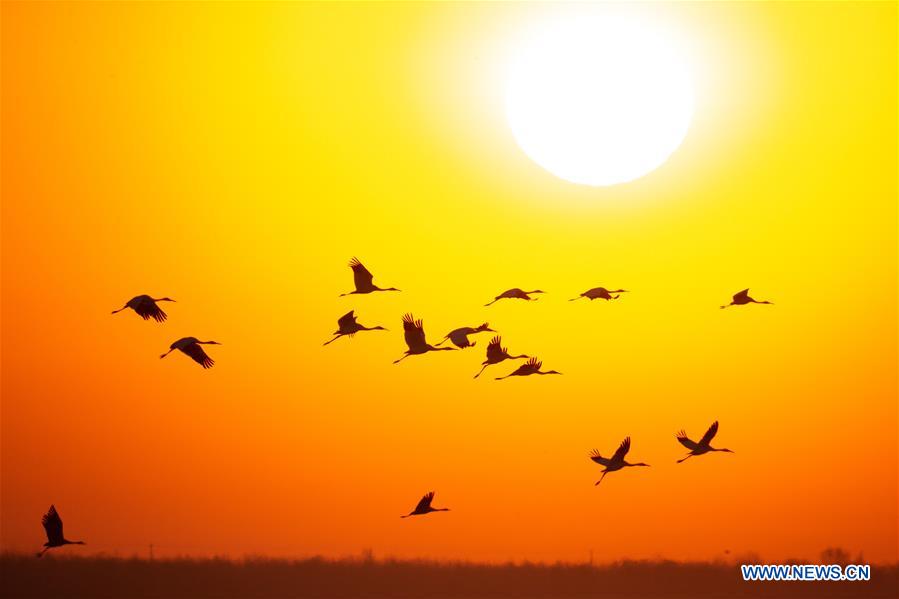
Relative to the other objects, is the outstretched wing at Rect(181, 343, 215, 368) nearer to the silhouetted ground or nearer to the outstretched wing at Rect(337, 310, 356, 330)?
the outstretched wing at Rect(337, 310, 356, 330)

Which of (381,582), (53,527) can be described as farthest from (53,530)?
(381,582)

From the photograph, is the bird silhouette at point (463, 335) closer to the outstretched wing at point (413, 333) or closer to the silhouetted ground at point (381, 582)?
the outstretched wing at point (413, 333)

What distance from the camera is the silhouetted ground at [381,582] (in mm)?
47812

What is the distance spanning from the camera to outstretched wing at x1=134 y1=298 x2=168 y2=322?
96.2 ft

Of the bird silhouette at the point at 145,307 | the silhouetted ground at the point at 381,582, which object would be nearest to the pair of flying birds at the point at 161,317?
the bird silhouette at the point at 145,307

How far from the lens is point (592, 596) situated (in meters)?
47.7

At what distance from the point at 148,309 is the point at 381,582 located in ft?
68.2

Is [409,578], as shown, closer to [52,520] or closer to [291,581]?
[291,581]

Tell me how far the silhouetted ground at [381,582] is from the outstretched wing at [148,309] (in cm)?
2012

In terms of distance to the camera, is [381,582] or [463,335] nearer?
[463,335]

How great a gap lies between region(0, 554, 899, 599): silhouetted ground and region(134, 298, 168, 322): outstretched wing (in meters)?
20.1

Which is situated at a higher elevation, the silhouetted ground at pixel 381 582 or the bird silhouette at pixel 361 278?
the bird silhouette at pixel 361 278

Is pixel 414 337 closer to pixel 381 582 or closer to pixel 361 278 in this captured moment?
pixel 361 278

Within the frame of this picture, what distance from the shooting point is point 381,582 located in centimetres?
4844
